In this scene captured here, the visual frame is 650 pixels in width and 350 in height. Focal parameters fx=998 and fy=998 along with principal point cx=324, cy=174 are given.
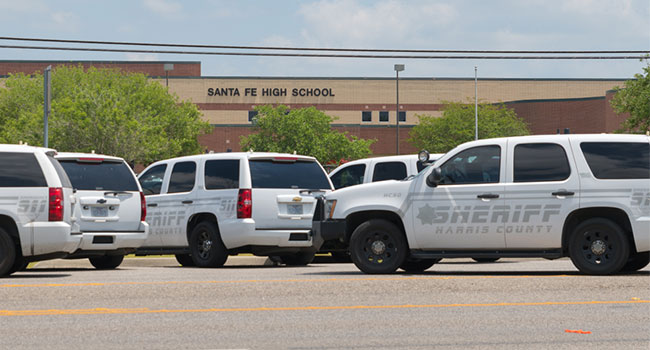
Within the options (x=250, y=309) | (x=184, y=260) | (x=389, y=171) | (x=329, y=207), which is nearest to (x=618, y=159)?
(x=329, y=207)

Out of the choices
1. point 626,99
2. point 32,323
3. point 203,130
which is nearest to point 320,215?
point 32,323

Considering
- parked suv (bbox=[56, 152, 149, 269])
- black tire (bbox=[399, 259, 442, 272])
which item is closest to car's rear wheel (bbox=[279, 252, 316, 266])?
parked suv (bbox=[56, 152, 149, 269])

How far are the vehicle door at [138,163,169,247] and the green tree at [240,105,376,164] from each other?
54267 millimetres

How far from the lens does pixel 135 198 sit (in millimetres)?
15859

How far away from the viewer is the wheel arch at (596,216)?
40.7 feet

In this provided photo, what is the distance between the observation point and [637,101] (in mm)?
46594

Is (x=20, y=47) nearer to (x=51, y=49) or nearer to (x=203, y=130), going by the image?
(x=51, y=49)

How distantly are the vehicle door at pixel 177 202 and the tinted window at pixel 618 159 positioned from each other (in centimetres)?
683

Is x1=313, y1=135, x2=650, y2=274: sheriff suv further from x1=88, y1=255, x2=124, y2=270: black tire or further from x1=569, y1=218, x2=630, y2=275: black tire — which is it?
x1=88, y1=255, x2=124, y2=270: black tire

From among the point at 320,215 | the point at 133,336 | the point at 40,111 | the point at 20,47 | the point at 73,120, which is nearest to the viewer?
the point at 133,336

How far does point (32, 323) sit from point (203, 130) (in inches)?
3036

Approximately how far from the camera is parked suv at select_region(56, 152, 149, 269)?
1537 cm

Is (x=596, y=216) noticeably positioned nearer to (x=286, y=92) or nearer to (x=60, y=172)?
(x=60, y=172)

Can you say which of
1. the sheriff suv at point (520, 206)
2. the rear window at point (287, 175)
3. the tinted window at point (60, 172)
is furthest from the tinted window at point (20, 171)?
the sheriff suv at point (520, 206)
